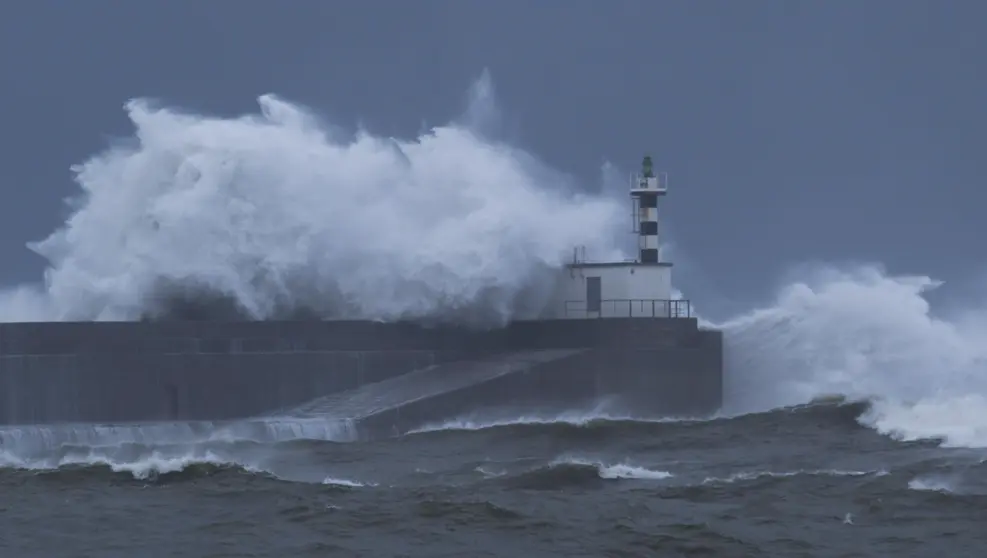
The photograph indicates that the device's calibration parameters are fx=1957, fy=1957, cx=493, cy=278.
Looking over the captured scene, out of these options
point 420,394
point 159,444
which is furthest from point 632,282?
point 159,444

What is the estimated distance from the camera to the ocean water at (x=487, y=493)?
1705 cm

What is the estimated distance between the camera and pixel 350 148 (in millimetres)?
29922

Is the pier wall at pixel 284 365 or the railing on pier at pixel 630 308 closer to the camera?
the pier wall at pixel 284 365

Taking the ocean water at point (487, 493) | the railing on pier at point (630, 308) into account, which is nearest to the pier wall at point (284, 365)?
the railing on pier at point (630, 308)

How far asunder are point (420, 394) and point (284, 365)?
7.25 ft

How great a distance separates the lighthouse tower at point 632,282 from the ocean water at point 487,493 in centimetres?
394

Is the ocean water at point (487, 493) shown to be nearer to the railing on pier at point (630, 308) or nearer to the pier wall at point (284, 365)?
the pier wall at point (284, 365)

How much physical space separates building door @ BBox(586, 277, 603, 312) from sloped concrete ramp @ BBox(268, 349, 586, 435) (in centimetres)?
150

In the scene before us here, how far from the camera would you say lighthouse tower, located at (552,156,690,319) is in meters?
29.0

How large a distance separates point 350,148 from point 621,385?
→ 5.81 meters

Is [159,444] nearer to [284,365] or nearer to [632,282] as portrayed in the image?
[284,365]

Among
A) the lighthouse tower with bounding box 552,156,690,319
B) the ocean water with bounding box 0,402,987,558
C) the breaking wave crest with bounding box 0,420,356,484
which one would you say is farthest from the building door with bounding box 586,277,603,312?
the breaking wave crest with bounding box 0,420,356,484

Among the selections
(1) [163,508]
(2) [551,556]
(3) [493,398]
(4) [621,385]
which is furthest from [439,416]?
(2) [551,556]

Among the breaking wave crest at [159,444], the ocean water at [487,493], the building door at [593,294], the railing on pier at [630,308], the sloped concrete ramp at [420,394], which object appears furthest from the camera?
the building door at [593,294]
